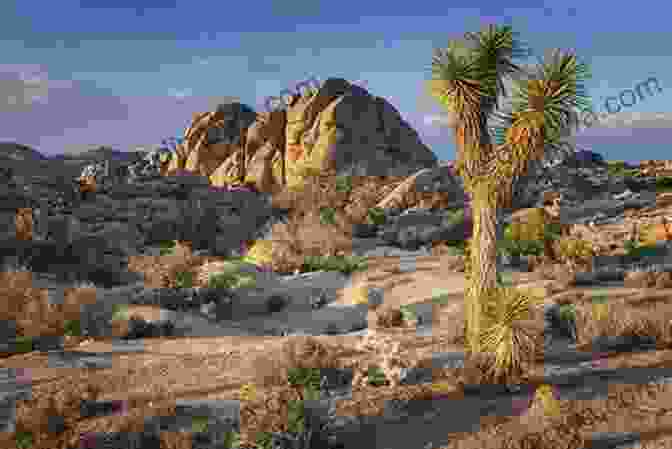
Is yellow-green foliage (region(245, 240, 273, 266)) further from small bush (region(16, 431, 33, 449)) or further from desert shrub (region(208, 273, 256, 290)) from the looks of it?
small bush (region(16, 431, 33, 449))

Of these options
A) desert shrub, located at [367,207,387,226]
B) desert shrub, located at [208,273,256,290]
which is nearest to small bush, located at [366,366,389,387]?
desert shrub, located at [208,273,256,290]

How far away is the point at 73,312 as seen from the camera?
35.5ft

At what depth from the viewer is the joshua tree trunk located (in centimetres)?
725

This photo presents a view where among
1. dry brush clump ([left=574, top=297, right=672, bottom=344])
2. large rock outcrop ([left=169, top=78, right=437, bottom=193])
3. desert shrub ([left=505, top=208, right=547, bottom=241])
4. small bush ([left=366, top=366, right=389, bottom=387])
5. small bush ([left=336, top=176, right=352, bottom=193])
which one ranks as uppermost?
large rock outcrop ([left=169, top=78, right=437, bottom=193])

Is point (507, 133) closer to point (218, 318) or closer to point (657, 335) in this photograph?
point (657, 335)

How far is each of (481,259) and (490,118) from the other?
1.82m

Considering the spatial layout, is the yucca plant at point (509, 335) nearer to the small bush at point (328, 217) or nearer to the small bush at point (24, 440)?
the small bush at point (24, 440)

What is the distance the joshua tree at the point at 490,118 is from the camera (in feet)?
23.0

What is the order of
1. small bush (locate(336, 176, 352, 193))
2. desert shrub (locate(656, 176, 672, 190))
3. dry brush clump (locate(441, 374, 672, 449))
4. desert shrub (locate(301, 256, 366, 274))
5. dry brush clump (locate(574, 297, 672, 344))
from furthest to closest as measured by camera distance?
1. desert shrub (locate(656, 176, 672, 190))
2. small bush (locate(336, 176, 352, 193))
3. desert shrub (locate(301, 256, 366, 274))
4. dry brush clump (locate(574, 297, 672, 344))
5. dry brush clump (locate(441, 374, 672, 449))

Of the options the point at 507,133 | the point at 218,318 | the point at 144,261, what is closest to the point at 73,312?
the point at 218,318

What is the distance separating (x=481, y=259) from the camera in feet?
24.3

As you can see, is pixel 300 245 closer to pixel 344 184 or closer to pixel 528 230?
pixel 528 230

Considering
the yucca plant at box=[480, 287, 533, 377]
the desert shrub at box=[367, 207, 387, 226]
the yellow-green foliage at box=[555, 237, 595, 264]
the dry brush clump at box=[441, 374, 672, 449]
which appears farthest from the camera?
the desert shrub at box=[367, 207, 387, 226]

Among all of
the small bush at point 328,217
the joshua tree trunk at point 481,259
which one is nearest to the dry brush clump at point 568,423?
the joshua tree trunk at point 481,259
